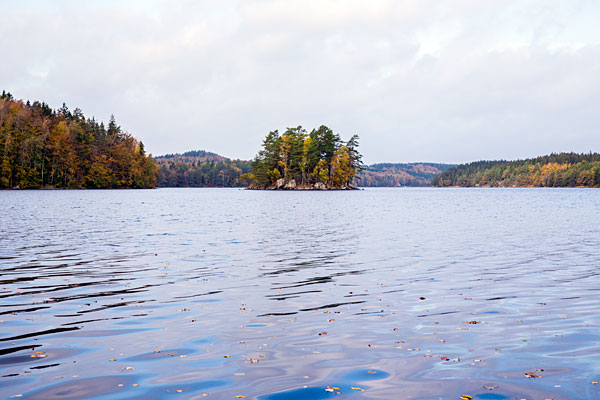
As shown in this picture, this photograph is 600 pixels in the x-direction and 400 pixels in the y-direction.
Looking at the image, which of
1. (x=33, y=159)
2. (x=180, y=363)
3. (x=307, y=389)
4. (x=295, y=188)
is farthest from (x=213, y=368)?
(x=295, y=188)

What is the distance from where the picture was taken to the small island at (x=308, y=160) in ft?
579

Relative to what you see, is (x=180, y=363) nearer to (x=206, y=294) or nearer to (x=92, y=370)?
(x=92, y=370)

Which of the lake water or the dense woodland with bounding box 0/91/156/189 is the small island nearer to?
the dense woodland with bounding box 0/91/156/189

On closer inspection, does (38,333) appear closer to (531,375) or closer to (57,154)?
(531,375)

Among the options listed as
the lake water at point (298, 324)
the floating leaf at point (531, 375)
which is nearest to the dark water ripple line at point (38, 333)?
the lake water at point (298, 324)

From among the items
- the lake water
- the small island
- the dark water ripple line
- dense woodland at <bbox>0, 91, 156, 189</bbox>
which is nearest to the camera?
the lake water

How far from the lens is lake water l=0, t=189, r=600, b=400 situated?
6.62 m

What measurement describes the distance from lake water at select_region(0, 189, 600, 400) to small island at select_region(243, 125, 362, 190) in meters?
155

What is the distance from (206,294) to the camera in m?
12.8

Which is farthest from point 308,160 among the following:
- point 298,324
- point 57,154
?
point 298,324

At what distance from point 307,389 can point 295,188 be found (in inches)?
7086

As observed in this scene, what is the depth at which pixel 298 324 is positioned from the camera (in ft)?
32.2

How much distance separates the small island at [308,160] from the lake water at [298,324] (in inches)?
6089

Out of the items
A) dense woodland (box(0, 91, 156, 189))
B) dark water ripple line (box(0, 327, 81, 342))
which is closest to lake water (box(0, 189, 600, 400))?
dark water ripple line (box(0, 327, 81, 342))
